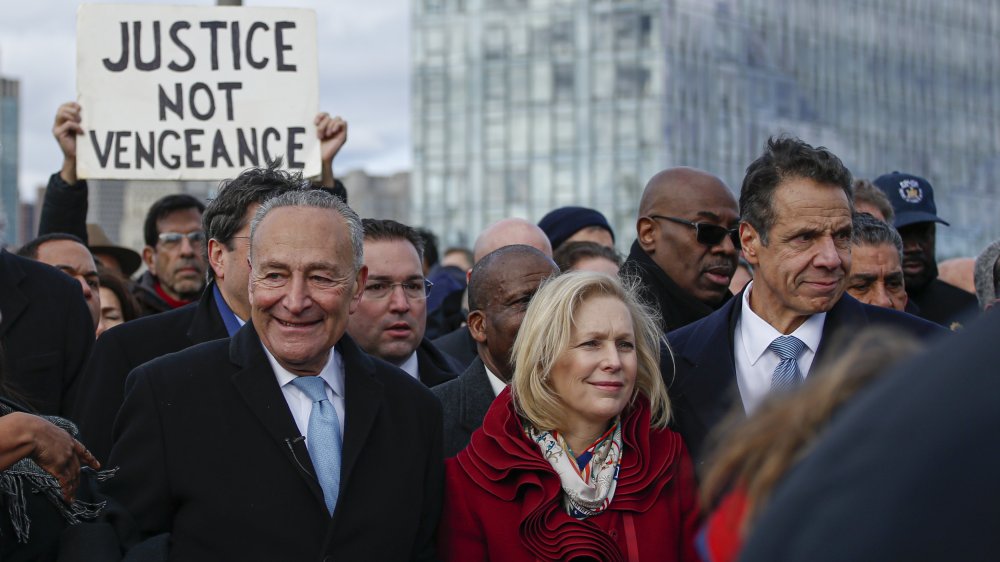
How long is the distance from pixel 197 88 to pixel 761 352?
9.61ft

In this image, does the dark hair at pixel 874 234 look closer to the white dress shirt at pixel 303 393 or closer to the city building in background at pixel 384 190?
the white dress shirt at pixel 303 393

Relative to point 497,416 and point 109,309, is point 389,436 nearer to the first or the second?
point 497,416

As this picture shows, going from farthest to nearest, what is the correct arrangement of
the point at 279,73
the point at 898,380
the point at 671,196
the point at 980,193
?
the point at 980,193 < the point at 279,73 < the point at 671,196 < the point at 898,380

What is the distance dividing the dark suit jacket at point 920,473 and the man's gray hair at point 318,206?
2.90 meters

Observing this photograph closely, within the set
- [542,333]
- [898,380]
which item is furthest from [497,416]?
[898,380]

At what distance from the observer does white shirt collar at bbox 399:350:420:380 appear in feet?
18.1

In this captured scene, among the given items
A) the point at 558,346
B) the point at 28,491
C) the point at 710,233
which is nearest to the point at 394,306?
the point at 710,233

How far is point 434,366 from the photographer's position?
574 centimetres

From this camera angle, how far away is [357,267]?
3848 mm

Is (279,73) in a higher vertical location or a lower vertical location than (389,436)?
higher

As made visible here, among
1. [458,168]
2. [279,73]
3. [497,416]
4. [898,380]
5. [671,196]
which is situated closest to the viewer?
[898,380]

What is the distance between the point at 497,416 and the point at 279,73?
2.55 meters

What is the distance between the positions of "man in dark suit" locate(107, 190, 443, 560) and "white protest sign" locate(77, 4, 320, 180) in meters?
2.23

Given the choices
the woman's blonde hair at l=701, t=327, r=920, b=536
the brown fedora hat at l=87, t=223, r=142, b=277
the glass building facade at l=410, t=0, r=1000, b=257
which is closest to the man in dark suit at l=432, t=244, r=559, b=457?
the woman's blonde hair at l=701, t=327, r=920, b=536
